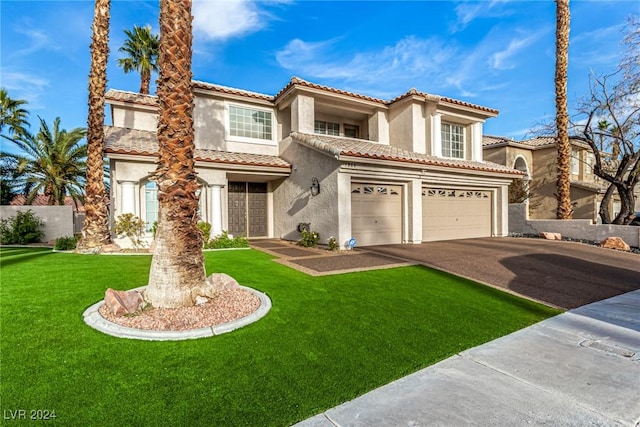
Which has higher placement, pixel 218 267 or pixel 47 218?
pixel 47 218

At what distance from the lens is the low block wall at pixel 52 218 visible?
1625 cm

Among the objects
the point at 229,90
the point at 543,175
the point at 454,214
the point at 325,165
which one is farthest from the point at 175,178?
the point at 543,175

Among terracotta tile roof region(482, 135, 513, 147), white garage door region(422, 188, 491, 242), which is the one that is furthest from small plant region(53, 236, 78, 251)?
terracotta tile roof region(482, 135, 513, 147)

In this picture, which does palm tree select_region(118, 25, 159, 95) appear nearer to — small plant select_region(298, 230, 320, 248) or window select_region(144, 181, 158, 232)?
window select_region(144, 181, 158, 232)

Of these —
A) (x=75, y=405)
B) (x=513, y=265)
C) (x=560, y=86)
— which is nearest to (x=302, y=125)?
(x=513, y=265)

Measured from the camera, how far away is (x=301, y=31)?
15.3 m

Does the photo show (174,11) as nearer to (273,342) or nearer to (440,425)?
(273,342)

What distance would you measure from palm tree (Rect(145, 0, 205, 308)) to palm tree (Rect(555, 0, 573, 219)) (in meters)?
19.2

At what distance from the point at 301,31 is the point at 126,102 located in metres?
9.10

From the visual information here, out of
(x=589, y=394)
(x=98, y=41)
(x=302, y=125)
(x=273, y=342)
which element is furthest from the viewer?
(x=302, y=125)

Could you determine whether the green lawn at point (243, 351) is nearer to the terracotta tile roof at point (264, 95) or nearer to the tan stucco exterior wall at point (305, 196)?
the tan stucco exterior wall at point (305, 196)

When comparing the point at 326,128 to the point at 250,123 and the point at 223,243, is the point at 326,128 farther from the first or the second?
the point at 223,243

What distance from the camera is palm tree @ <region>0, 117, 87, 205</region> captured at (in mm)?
19844

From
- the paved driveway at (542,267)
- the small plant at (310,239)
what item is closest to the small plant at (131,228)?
the small plant at (310,239)
